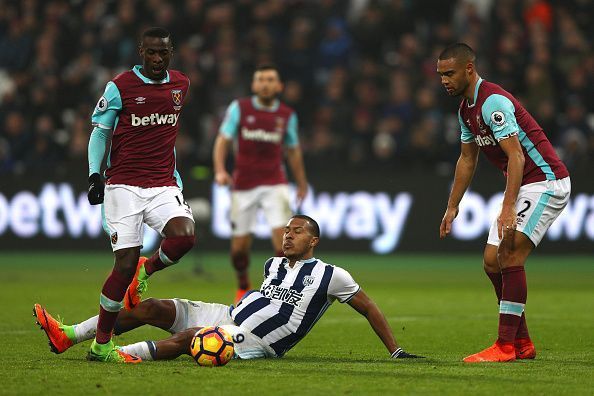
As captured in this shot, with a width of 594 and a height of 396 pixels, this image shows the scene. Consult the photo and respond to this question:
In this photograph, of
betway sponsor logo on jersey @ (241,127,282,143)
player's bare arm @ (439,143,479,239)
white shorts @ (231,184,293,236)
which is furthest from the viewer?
betway sponsor logo on jersey @ (241,127,282,143)

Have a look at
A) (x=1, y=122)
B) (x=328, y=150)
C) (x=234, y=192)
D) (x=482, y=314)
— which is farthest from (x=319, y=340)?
(x=1, y=122)

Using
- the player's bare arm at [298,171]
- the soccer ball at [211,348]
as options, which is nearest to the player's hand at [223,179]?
the player's bare arm at [298,171]

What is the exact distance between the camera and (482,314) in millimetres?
11188

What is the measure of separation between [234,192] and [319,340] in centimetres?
402

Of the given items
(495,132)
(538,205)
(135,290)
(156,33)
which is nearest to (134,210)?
(135,290)

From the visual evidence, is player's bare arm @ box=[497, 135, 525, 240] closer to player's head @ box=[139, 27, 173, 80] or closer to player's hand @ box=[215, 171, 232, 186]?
player's head @ box=[139, 27, 173, 80]

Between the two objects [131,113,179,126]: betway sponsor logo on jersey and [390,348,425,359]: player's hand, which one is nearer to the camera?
[390,348,425,359]: player's hand

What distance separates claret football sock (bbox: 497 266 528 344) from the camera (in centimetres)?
780

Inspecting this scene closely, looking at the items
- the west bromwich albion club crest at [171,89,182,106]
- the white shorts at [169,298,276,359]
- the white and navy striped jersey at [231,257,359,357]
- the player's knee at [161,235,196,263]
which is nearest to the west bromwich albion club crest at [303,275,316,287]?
the white and navy striped jersey at [231,257,359,357]

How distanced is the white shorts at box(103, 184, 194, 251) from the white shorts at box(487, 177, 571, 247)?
2.33 metres

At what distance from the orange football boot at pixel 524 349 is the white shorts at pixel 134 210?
2521 millimetres

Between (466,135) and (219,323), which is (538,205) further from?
(219,323)

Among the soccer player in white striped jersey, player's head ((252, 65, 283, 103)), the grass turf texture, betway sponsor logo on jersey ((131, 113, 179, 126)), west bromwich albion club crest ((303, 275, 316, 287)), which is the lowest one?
the grass turf texture

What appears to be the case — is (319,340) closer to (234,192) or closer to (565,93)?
(234,192)
